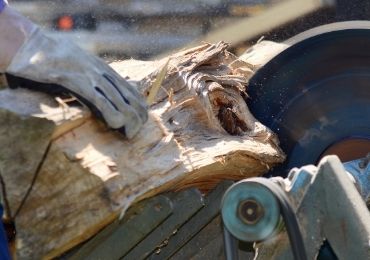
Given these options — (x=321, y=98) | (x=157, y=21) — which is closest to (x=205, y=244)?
(x=321, y=98)

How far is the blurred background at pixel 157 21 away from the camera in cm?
536

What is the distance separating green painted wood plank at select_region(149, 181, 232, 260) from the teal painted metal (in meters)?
0.33

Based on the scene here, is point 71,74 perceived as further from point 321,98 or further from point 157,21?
point 157,21

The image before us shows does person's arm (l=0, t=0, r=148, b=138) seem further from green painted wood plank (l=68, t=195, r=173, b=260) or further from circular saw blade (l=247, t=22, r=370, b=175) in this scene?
circular saw blade (l=247, t=22, r=370, b=175)

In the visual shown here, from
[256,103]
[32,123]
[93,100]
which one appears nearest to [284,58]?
[256,103]

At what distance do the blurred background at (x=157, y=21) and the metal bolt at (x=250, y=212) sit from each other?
12.1ft

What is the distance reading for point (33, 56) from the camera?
2.06 meters

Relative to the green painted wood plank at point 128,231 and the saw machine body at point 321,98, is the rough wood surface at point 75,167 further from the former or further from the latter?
the saw machine body at point 321,98

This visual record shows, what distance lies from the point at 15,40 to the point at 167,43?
3330 millimetres

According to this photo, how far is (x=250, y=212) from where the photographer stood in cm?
169

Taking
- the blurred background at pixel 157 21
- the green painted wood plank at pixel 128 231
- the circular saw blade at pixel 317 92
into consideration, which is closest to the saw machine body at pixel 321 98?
the circular saw blade at pixel 317 92

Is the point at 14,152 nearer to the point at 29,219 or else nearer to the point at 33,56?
the point at 29,219

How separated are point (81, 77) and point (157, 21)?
3.53 m

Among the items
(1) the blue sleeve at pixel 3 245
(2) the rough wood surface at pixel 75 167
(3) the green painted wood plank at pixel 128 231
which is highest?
Answer: (2) the rough wood surface at pixel 75 167
